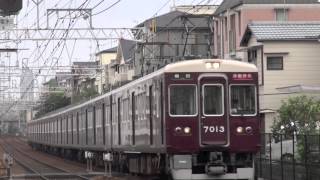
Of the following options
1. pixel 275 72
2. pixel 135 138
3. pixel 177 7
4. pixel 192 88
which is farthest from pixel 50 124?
pixel 192 88

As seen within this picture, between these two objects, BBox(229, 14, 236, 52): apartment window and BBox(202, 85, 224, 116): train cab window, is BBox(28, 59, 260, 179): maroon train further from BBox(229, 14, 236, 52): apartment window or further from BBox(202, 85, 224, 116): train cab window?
BBox(229, 14, 236, 52): apartment window

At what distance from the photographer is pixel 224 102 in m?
16.4

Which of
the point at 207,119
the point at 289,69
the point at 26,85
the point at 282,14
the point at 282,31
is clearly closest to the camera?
the point at 207,119

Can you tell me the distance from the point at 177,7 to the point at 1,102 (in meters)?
39.1

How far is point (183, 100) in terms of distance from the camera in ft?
54.0

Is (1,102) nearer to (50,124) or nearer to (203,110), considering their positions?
(50,124)

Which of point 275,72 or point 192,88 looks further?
point 275,72

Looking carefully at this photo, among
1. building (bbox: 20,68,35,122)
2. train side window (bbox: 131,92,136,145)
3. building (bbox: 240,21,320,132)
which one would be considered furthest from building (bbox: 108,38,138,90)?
train side window (bbox: 131,92,136,145)

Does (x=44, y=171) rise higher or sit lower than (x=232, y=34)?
lower

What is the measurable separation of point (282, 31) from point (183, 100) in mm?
18281

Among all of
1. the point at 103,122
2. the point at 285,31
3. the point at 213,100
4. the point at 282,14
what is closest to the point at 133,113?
the point at 213,100

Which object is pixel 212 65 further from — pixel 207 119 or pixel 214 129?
pixel 214 129

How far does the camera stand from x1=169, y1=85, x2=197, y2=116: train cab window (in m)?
16.3

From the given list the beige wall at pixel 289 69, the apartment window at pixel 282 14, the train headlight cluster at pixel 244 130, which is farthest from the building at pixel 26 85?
the train headlight cluster at pixel 244 130
